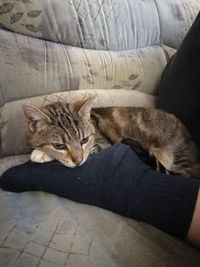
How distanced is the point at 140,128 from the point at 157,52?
42cm

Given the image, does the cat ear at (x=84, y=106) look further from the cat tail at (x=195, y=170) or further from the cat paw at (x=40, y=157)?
the cat tail at (x=195, y=170)

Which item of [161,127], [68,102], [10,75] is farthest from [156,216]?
[10,75]

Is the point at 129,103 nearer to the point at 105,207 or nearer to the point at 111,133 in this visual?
the point at 111,133

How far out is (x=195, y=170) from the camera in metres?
1.06

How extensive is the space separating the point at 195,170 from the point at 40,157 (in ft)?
1.42

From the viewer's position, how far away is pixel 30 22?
118cm

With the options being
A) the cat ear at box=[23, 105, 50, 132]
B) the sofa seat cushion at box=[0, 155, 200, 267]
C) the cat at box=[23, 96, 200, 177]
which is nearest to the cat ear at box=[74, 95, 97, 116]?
the cat at box=[23, 96, 200, 177]

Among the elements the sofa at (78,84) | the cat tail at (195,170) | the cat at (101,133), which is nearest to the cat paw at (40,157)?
the cat at (101,133)

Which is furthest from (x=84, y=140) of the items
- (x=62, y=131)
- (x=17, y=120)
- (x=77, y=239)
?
(x=77, y=239)

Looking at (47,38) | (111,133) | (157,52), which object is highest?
(47,38)

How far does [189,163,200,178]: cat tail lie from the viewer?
1038mm

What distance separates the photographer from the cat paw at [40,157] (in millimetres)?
1008

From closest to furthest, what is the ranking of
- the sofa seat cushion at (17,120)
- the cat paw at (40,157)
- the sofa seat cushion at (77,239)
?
the sofa seat cushion at (77,239)
the cat paw at (40,157)
the sofa seat cushion at (17,120)

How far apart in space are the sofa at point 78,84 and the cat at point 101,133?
112 mm
